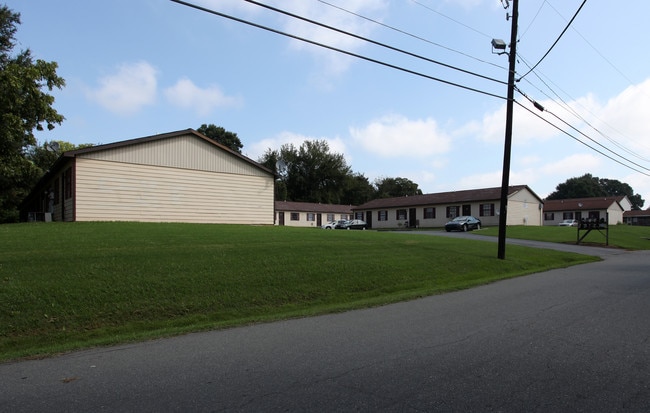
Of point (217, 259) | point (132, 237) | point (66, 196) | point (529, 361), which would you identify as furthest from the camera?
point (66, 196)

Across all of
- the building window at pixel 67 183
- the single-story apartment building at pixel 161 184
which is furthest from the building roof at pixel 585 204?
the building window at pixel 67 183

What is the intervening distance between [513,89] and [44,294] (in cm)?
1662

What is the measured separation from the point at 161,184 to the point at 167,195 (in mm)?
682

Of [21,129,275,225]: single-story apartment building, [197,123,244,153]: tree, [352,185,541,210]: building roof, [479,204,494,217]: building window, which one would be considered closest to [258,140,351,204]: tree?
[197,123,244,153]: tree

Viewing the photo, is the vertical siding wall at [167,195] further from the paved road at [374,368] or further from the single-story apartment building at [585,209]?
the single-story apartment building at [585,209]

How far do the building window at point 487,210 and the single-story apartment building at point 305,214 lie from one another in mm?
21600

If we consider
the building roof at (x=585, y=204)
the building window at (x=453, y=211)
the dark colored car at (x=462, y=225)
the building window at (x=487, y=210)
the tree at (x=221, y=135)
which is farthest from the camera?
the tree at (x=221, y=135)

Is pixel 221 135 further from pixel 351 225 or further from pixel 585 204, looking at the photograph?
pixel 585 204

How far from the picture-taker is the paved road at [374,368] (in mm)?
4102

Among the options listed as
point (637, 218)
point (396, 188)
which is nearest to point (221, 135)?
point (396, 188)

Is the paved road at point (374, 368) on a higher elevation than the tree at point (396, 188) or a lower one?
lower

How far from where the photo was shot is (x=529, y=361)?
5.23m

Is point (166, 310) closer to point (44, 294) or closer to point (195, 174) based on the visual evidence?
point (44, 294)

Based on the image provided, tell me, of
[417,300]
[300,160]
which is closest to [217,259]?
[417,300]
